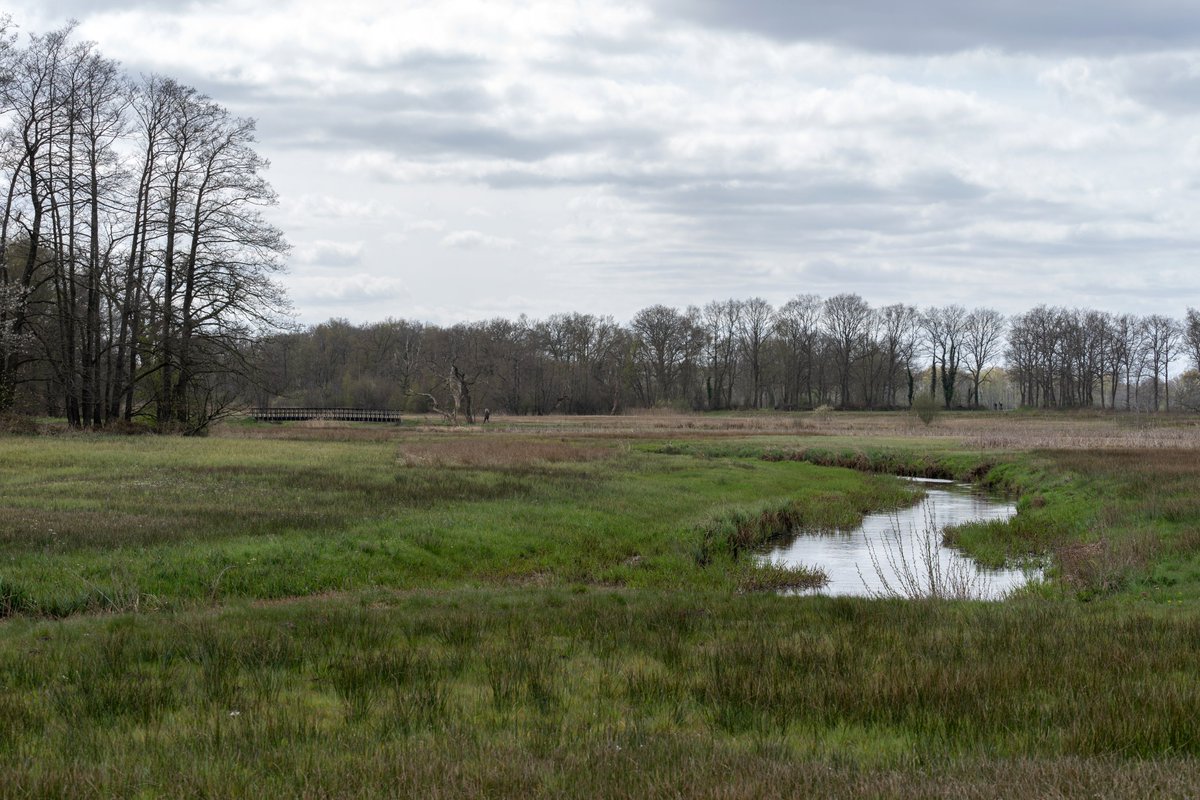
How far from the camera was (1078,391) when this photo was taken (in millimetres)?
133125

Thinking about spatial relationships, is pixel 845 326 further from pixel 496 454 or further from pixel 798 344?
pixel 496 454

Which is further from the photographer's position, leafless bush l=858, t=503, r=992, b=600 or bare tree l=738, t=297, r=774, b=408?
bare tree l=738, t=297, r=774, b=408

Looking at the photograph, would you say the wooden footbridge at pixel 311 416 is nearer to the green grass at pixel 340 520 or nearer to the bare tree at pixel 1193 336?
the green grass at pixel 340 520

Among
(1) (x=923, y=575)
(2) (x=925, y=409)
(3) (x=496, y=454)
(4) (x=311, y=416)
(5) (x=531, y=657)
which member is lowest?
(1) (x=923, y=575)

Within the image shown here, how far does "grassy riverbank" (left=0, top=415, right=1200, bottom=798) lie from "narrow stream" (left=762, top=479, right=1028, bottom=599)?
4.22 feet

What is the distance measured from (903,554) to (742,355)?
122544mm

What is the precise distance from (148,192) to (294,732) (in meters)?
44.7

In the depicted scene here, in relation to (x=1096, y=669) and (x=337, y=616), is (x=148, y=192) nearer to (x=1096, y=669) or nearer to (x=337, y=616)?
(x=337, y=616)

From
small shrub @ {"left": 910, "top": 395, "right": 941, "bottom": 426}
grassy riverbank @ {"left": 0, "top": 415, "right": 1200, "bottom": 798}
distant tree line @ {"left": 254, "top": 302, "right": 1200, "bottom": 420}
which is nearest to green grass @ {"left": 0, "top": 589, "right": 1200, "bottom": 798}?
grassy riverbank @ {"left": 0, "top": 415, "right": 1200, "bottom": 798}

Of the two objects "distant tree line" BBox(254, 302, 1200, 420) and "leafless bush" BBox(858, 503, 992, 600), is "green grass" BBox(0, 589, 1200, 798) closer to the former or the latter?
"leafless bush" BBox(858, 503, 992, 600)

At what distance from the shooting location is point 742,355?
137 metres

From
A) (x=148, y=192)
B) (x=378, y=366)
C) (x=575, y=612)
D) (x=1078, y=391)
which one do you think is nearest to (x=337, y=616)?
(x=575, y=612)

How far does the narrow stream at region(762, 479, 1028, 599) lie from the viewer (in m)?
16.1

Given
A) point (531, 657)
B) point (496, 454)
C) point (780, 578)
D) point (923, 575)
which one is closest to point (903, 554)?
point (780, 578)
